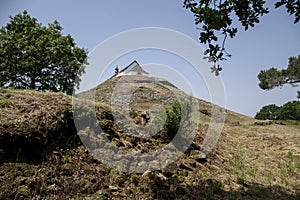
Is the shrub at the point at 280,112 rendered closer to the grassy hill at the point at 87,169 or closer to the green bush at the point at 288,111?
the green bush at the point at 288,111

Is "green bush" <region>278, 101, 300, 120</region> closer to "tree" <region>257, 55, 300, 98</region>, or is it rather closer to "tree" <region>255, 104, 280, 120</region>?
"tree" <region>255, 104, 280, 120</region>

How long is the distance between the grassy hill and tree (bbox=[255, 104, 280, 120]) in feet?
67.0

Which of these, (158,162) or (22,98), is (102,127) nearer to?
(158,162)

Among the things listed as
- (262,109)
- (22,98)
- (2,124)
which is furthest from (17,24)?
(262,109)

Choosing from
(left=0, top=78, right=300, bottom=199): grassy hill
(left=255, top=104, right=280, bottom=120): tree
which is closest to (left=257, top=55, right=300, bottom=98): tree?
(left=255, top=104, right=280, bottom=120): tree

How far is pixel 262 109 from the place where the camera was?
971 inches

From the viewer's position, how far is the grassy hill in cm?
295

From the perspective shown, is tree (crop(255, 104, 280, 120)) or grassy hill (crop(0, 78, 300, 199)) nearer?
grassy hill (crop(0, 78, 300, 199))

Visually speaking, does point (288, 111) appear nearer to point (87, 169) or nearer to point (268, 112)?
point (268, 112)

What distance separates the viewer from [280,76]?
1498cm

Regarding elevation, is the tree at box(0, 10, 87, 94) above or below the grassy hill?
above

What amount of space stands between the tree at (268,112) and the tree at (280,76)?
9.24 m

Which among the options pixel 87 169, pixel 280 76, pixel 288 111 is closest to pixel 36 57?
pixel 87 169

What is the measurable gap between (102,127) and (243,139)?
16.8ft
